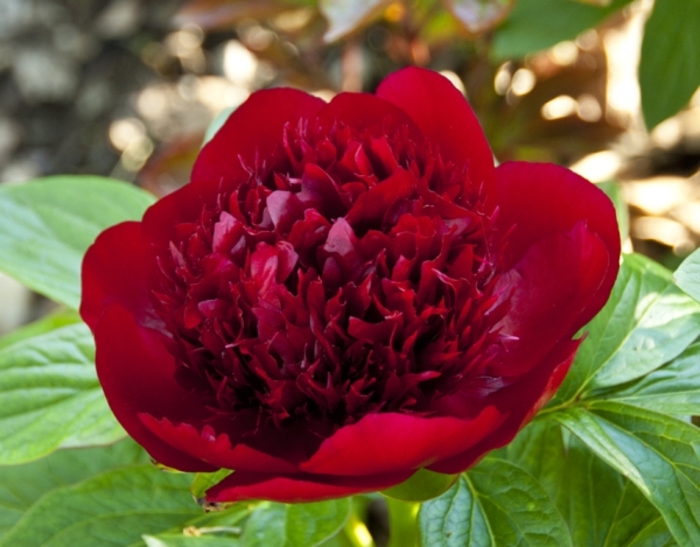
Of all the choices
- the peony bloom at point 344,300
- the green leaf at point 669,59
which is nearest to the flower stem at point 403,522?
the peony bloom at point 344,300

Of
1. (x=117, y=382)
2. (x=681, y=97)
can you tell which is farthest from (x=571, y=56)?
(x=117, y=382)

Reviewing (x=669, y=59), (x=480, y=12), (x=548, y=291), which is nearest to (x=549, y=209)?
(x=548, y=291)

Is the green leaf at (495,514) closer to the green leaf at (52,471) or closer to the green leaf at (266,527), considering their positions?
the green leaf at (266,527)

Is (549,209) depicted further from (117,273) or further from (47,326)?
(47,326)

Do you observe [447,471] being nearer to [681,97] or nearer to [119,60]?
[681,97]

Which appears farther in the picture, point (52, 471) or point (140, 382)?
point (52, 471)
